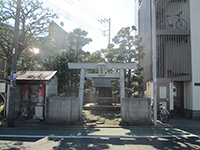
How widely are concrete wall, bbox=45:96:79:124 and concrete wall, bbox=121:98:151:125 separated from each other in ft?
9.23

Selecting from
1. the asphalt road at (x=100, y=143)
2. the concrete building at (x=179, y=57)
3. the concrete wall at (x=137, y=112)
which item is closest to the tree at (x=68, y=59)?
the concrete wall at (x=137, y=112)

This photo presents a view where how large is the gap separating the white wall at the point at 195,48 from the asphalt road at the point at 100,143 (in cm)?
506

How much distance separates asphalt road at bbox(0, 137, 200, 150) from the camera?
542 cm

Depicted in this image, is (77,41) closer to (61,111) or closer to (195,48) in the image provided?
(61,111)

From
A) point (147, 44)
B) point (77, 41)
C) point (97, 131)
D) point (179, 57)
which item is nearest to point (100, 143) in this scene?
point (97, 131)

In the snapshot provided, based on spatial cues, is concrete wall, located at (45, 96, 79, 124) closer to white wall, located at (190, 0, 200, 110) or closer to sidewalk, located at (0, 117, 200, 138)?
sidewalk, located at (0, 117, 200, 138)

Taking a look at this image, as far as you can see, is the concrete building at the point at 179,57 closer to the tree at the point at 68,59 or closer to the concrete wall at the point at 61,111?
the tree at the point at 68,59

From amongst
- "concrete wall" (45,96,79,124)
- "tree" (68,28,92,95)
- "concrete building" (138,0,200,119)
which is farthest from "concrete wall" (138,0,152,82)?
"concrete wall" (45,96,79,124)

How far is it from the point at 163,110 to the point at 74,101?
202 inches

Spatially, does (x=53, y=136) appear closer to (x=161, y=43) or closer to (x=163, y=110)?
(x=163, y=110)

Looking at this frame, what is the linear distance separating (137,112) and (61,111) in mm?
3985

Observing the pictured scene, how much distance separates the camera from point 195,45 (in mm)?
11422

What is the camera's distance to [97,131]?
747 centimetres

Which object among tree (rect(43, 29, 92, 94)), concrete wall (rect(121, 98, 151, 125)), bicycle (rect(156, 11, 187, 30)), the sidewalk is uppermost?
bicycle (rect(156, 11, 187, 30))
